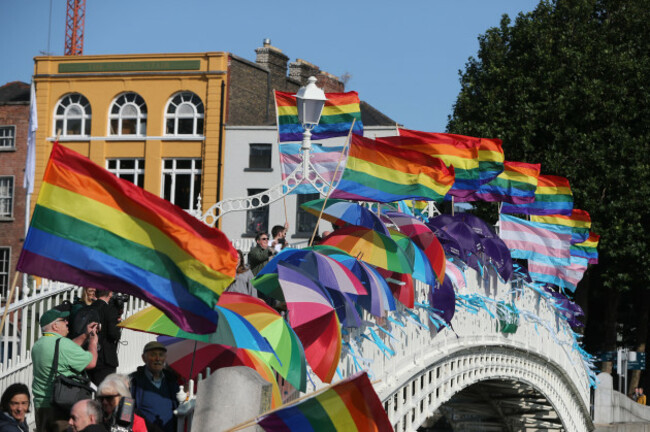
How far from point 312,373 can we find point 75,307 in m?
3.17

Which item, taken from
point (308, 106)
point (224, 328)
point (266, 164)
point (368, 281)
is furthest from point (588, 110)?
point (224, 328)

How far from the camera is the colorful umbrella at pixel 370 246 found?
15781mm

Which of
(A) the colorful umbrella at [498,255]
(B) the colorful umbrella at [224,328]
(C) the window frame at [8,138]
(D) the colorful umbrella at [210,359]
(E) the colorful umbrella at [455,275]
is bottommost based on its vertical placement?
(D) the colorful umbrella at [210,359]

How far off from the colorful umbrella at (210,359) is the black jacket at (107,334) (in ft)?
3.22

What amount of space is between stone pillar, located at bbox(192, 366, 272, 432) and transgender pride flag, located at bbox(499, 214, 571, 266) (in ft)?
63.7

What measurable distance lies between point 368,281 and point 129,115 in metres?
36.3

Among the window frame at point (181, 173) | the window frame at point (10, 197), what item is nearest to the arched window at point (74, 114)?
the window frame at point (10, 197)

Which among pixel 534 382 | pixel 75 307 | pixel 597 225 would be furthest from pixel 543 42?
pixel 75 307

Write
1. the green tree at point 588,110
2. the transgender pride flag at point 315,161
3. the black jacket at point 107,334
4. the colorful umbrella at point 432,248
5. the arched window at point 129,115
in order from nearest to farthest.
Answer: the black jacket at point 107,334, the colorful umbrella at point 432,248, the transgender pride flag at point 315,161, the green tree at point 588,110, the arched window at point 129,115

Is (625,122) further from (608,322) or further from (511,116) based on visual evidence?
(608,322)

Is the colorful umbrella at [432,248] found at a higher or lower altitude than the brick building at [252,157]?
lower

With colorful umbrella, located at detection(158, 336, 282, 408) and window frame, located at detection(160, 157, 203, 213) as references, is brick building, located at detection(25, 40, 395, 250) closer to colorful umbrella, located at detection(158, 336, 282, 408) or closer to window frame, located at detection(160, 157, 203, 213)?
window frame, located at detection(160, 157, 203, 213)

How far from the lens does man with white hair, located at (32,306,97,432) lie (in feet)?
35.5

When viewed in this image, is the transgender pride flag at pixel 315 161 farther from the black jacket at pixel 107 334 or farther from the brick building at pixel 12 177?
the brick building at pixel 12 177
